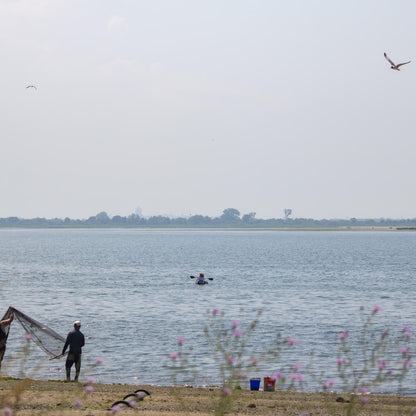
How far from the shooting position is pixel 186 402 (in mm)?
18141

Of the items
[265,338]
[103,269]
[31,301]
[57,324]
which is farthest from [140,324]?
[103,269]

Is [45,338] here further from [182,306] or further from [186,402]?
[182,306]

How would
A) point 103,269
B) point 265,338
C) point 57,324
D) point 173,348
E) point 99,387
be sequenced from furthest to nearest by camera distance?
point 103,269, point 57,324, point 265,338, point 173,348, point 99,387

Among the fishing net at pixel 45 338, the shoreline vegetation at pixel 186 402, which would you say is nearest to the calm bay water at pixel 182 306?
the shoreline vegetation at pixel 186 402

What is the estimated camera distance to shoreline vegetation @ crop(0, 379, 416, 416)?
636 inches

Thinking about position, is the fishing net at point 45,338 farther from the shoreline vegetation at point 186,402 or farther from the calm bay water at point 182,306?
the calm bay water at point 182,306

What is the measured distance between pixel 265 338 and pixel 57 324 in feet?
39.6

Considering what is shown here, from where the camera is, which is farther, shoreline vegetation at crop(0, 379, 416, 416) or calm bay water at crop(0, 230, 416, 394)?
calm bay water at crop(0, 230, 416, 394)

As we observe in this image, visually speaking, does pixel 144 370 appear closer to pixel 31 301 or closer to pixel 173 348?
pixel 173 348

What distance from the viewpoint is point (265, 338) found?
34500mm

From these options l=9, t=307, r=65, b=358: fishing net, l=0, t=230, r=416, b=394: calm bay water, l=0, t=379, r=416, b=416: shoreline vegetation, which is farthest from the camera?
l=0, t=230, r=416, b=394: calm bay water

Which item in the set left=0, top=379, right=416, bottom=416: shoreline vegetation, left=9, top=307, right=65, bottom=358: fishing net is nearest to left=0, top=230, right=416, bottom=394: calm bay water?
left=0, top=379, right=416, bottom=416: shoreline vegetation

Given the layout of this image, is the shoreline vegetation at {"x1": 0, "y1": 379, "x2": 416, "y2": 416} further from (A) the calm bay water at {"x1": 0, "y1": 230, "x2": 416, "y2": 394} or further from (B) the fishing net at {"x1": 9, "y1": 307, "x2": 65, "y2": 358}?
(A) the calm bay water at {"x1": 0, "y1": 230, "x2": 416, "y2": 394}

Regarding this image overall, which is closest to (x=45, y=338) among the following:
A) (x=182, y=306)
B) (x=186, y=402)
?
(x=186, y=402)
